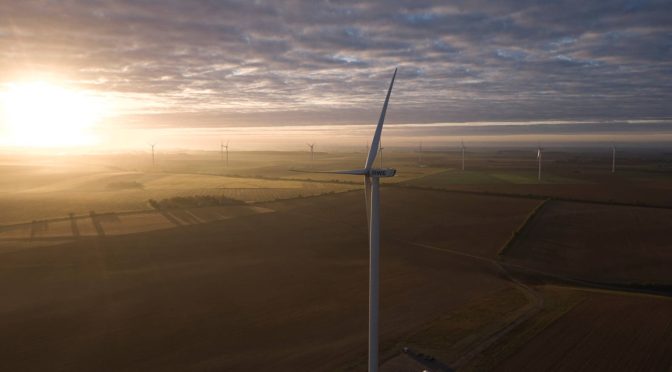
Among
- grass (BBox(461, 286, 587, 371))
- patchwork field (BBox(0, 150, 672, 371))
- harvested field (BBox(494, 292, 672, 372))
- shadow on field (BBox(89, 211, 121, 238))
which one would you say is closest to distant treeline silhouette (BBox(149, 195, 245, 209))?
patchwork field (BBox(0, 150, 672, 371))

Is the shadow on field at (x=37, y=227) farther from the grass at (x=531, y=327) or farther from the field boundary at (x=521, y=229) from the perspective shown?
the field boundary at (x=521, y=229)

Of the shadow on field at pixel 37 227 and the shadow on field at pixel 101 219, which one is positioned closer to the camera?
the shadow on field at pixel 37 227

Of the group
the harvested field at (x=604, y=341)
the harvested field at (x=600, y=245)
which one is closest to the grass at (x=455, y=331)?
the harvested field at (x=604, y=341)

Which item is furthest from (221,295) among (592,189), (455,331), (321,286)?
(592,189)

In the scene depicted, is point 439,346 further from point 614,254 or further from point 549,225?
point 549,225

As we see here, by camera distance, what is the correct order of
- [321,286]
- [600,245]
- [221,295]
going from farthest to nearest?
[600,245] < [321,286] < [221,295]

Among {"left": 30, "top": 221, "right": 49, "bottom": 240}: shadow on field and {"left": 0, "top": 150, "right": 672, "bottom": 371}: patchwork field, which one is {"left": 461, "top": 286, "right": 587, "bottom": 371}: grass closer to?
{"left": 0, "top": 150, "right": 672, "bottom": 371}: patchwork field

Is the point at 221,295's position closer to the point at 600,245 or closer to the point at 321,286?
the point at 321,286
